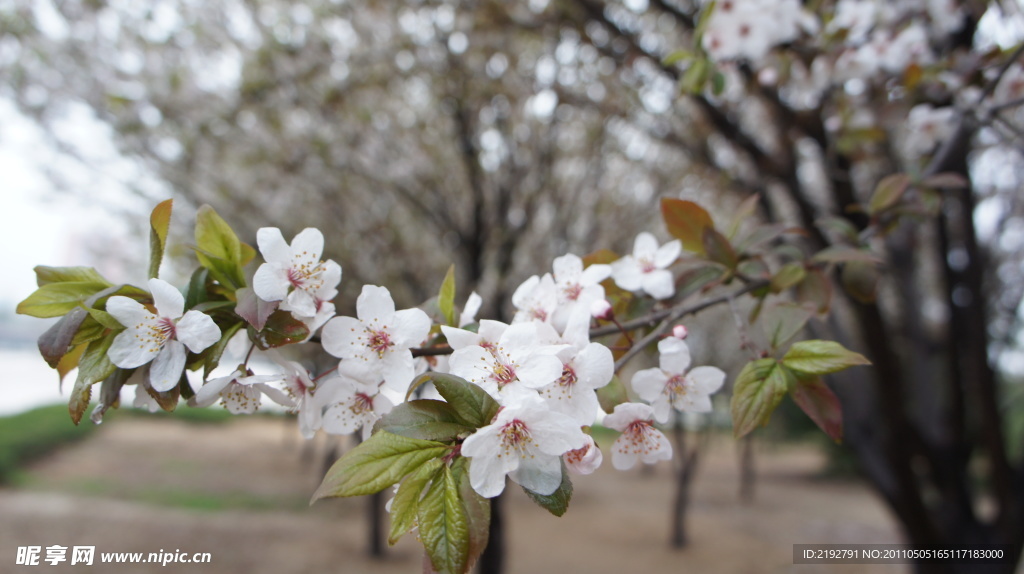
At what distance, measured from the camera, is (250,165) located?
4176 mm

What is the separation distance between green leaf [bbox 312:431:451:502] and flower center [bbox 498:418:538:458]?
0.06 m

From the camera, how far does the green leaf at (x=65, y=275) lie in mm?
747

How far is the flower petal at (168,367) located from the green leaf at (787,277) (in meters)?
0.91

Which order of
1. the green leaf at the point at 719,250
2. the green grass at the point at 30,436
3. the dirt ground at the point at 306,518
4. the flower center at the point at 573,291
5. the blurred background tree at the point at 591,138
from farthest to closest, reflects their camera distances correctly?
the green grass at the point at 30,436, the dirt ground at the point at 306,518, the blurred background tree at the point at 591,138, the green leaf at the point at 719,250, the flower center at the point at 573,291

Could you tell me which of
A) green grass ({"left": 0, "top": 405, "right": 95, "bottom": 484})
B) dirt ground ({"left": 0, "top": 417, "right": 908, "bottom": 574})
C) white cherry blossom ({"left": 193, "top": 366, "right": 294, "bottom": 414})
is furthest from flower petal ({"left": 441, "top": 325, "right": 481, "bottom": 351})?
green grass ({"left": 0, "top": 405, "right": 95, "bottom": 484})

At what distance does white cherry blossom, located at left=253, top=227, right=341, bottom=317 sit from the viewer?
Answer: 2.28ft

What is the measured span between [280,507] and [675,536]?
16.0 feet

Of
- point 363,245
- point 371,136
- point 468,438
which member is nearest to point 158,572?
point 363,245

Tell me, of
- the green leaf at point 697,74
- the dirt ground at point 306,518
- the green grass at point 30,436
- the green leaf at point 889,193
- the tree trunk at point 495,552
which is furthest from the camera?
the green grass at point 30,436

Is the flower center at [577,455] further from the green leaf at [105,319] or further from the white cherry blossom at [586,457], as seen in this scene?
the green leaf at [105,319]

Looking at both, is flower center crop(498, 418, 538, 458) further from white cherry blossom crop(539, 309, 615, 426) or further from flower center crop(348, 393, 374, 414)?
flower center crop(348, 393, 374, 414)

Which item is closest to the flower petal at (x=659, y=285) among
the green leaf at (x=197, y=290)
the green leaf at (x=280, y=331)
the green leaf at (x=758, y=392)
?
the green leaf at (x=758, y=392)

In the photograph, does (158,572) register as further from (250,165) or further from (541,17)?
(541,17)

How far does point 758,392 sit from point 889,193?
2.36 feet
